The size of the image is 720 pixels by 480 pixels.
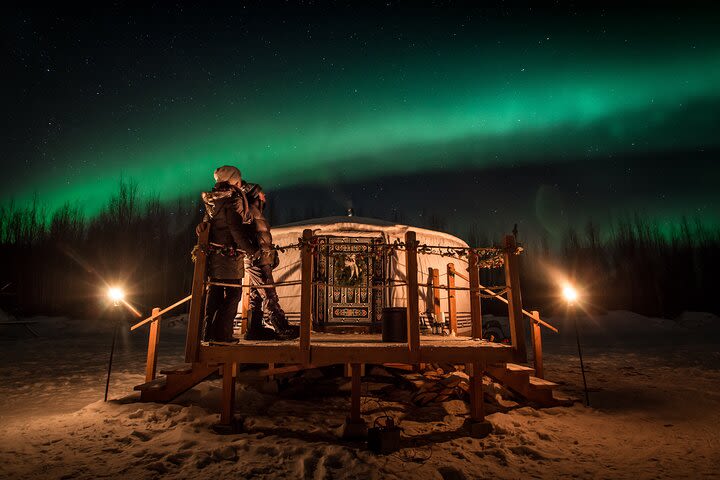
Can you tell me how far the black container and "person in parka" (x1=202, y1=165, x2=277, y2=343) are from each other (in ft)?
5.58

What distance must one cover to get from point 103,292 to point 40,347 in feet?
49.4

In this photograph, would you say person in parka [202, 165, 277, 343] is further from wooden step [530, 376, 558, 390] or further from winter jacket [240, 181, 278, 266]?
wooden step [530, 376, 558, 390]

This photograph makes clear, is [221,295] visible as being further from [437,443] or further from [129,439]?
[437,443]

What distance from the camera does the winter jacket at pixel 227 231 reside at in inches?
151

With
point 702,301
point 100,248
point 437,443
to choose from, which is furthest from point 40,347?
point 702,301

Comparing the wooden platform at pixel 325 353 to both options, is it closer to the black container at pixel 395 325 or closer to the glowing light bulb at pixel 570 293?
the black container at pixel 395 325

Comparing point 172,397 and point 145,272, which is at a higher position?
point 145,272

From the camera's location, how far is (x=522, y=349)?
3945 millimetres

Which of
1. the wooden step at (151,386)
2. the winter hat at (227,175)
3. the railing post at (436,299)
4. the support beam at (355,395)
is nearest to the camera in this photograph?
the winter hat at (227,175)

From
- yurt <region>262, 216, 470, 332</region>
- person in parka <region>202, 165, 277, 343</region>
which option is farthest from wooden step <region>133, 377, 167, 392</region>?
yurt <region>262, 216, 470, 332</region>

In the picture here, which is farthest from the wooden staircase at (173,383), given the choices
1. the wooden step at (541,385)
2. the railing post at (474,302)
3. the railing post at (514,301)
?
the wooden step at (541,385)

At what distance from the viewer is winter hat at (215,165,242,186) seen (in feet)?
13.0

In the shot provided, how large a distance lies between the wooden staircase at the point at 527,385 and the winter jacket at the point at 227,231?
3602 millimetres

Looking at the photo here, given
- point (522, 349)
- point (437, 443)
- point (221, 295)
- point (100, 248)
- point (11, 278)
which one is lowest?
point (437, 443)
